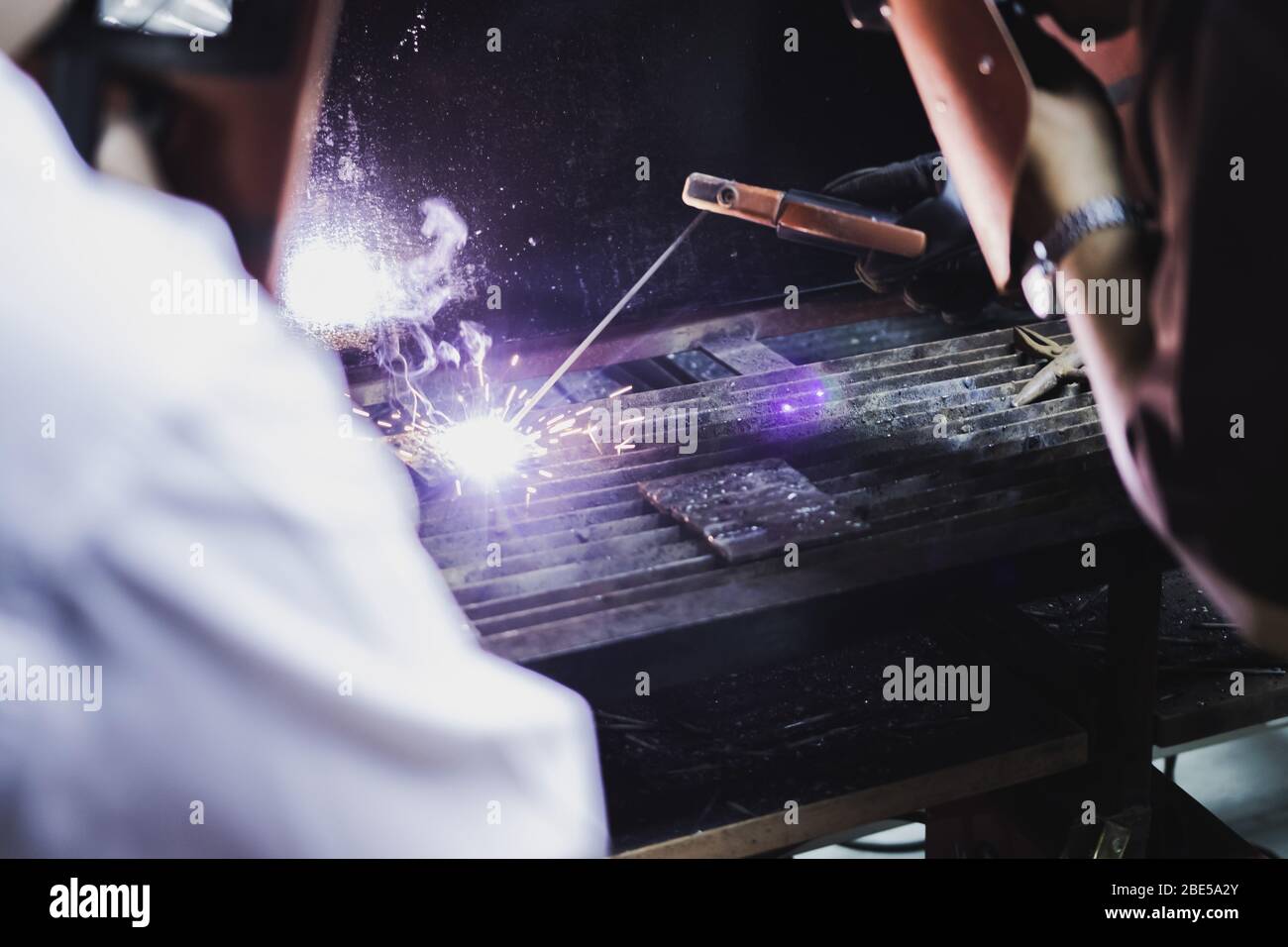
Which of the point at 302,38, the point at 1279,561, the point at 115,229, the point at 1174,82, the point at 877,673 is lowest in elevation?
the point at 877,673

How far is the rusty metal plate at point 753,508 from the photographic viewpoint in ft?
4.41

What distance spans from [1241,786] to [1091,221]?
179cm

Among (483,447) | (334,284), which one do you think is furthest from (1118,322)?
(334,284)

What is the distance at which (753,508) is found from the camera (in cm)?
142

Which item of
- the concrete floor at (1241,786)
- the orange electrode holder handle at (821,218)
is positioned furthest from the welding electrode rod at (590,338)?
the concrete floor at (1241,786)

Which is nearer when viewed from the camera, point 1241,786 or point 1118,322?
point 1118,322

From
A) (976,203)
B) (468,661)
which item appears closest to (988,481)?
(976,203)

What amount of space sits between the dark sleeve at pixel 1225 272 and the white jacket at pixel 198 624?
665mm

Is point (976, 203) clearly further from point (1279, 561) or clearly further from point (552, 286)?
point (552, 286)

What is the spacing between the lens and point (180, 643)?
3.78 ft

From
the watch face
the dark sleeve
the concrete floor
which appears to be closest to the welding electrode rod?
the watch face

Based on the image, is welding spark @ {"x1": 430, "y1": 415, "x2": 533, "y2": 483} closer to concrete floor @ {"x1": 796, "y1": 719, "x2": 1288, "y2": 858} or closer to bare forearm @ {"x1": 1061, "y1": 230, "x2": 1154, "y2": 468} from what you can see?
bare forearm @ {"x1": 1061, "y1": 230, "x2": 1154, "y2": 468}

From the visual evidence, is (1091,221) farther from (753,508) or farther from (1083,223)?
(753,508)

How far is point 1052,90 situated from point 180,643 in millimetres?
1069
